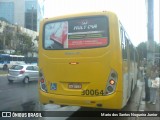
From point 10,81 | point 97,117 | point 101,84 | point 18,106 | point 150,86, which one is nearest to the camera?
point 101,84

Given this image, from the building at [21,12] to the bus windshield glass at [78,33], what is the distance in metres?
78.0

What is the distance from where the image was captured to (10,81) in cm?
2355

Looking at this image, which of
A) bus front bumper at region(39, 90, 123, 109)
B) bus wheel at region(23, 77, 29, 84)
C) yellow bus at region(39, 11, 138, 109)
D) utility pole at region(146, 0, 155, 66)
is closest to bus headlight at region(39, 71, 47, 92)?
yellow bus at region(39, 11, 138, 109)

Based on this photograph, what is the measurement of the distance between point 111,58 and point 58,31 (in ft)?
5.82

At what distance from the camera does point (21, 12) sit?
289 ft

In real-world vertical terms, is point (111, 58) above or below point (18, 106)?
above

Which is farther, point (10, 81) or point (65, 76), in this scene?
point (10, 81)

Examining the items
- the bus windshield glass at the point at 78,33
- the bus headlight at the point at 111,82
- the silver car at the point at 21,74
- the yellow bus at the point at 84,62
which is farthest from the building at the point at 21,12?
the bus headlight at the point at 111,82

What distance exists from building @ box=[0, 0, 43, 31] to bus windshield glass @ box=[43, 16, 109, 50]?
3072 inches

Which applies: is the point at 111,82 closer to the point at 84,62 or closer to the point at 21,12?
the point at 84,62

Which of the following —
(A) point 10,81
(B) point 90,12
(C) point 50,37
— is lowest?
(A) point 10,81

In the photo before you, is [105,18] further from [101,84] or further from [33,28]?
[33,28]

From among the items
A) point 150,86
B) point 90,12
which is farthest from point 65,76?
point 150,86

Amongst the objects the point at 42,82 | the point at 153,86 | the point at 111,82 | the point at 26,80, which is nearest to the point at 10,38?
the point at 26,80
